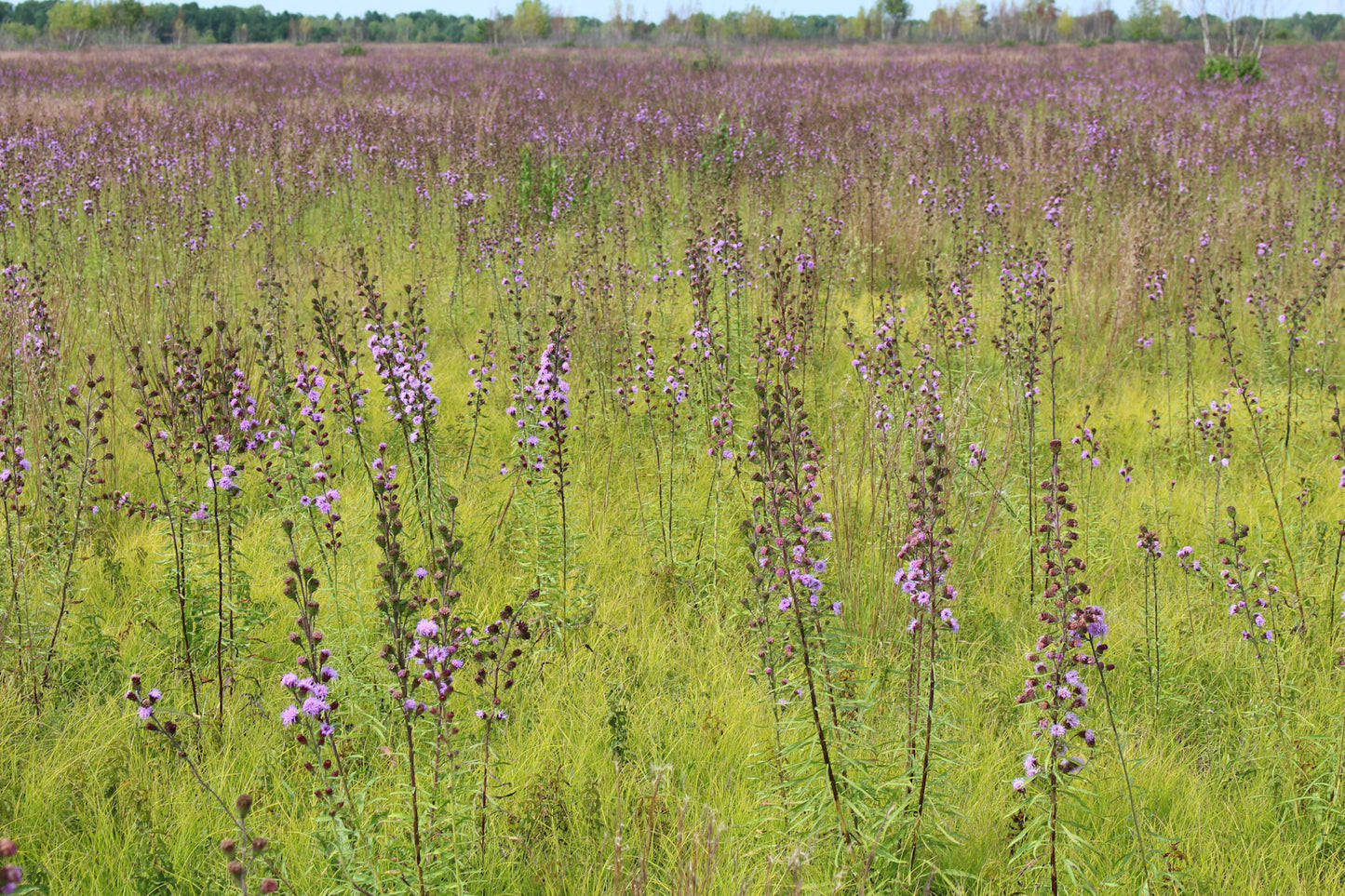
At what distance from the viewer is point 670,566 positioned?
13.2ft

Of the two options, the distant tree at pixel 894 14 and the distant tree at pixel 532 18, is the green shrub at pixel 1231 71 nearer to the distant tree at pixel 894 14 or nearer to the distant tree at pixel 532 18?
the distant tree at pixel 532 18

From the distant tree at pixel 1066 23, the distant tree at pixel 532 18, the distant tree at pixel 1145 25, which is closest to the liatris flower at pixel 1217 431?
the distant tree at pixel 1145 25

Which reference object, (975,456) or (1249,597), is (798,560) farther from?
(1249,597)

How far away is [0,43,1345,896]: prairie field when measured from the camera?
7.72ft

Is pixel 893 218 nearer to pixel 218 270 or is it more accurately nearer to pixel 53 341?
pixel 218 270

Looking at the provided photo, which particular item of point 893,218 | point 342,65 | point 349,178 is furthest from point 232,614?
point 342,65

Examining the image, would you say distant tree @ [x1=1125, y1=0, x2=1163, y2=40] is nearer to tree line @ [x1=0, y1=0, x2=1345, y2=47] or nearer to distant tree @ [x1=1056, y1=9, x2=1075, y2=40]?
tree line @ [x1=0, y1=0, x2=1345, y2=47]

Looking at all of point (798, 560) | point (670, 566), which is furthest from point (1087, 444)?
point (798, 560)

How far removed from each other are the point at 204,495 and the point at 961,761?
3353mm

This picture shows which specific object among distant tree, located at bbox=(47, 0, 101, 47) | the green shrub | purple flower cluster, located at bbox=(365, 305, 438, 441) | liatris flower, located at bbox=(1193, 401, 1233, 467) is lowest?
liatris flower, located at bbox=(1193, 401, 1233, 467)

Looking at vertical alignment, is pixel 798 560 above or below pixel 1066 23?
below

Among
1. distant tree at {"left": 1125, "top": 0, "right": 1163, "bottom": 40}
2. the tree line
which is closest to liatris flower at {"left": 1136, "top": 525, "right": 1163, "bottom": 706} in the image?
the tree line

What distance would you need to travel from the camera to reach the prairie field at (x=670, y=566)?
7.72 ft

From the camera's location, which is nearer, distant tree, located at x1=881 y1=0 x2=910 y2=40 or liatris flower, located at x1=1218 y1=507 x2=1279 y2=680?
liatris flower, located at x1=1218 y1=507 x2=1279 y2=680
